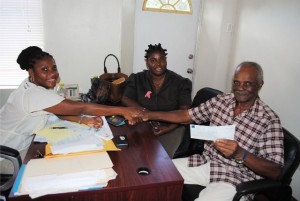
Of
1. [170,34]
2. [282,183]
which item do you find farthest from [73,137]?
[170,34]

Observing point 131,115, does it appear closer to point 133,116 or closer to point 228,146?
point 133,116

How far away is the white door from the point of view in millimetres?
3465

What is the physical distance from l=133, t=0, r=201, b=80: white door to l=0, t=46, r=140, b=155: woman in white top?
1888mm

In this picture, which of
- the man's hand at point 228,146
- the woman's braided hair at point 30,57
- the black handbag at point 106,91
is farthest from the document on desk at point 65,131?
the black handbag at point 106,91

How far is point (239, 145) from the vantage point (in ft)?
5.39

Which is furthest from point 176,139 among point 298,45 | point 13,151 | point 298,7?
point 298,7

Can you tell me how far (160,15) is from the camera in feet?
11.4

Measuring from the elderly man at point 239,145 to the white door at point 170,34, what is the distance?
180 cm

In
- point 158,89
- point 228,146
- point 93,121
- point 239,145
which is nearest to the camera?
point 228,146

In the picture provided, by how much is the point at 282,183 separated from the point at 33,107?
1.65m

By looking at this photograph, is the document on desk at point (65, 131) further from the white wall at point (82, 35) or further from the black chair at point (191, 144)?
the white wall at point (82, 35)

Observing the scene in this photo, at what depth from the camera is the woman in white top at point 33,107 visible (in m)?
1.62

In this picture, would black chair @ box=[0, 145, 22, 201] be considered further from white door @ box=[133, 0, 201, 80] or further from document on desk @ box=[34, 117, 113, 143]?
white door @ box=[133, 0, 201, 80]

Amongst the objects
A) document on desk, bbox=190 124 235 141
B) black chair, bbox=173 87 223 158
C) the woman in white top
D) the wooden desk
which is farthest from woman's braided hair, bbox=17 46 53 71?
black chair, bbox=173 87 223 158
